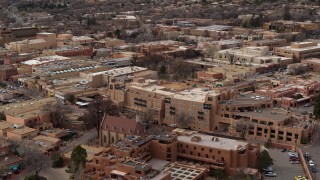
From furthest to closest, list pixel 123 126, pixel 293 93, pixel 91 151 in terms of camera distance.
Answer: pixel 293 93
pixel 123 126
pixel 91 151

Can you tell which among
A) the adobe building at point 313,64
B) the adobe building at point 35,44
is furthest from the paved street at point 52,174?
the adobe building at point 35,44

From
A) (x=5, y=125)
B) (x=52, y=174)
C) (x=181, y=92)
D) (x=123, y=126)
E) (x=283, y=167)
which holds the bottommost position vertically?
(x=52, y=174)

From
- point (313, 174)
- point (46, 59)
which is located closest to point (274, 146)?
point (313, 174)

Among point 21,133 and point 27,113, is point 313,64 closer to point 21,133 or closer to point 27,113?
point 27,113

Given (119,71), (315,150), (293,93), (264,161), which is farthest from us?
(119,71)

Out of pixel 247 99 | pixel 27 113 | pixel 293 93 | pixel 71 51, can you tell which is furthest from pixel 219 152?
pixel 71 51

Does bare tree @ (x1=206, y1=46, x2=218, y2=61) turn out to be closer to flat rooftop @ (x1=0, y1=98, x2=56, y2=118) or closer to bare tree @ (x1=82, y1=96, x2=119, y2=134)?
bare tree @ (x1=82, y1=96, x2=119, y2=134)

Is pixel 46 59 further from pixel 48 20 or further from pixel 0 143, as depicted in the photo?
pixel 48 20
